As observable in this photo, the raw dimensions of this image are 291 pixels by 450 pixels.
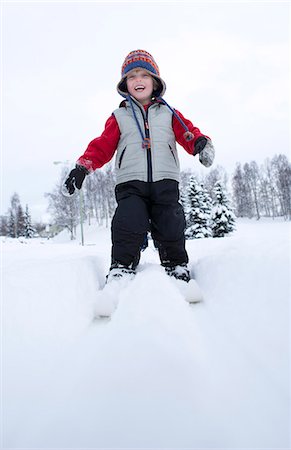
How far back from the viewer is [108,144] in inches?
89.1

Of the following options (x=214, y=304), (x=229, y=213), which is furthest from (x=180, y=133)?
(x=229, y=213)

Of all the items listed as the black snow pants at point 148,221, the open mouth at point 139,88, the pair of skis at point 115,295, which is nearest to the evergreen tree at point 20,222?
the open mouth at point 139,88

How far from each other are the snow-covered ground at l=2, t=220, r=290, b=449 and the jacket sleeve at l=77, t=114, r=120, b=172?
3.50 ft

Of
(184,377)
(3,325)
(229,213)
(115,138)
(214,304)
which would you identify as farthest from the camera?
(229,213)

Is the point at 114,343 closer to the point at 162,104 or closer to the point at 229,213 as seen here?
the point at 162,104

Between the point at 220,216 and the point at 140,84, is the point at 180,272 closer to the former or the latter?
the point at 140,84

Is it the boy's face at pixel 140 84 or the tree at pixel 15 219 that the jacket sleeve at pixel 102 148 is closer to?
the boy's face at pixel 140 84

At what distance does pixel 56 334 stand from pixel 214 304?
2.35 feet

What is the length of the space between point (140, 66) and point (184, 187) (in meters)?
32.4

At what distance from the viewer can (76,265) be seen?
5.86ft

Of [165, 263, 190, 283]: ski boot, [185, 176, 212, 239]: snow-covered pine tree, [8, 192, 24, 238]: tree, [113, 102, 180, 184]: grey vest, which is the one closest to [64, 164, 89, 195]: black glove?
[113, 102, 180, 184]: grey vest

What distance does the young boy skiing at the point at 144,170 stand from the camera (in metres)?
2.00

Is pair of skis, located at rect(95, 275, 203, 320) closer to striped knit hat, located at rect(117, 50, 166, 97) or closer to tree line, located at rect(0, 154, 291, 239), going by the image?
striped knit hat, located at rect(117, 50, 166, 97)

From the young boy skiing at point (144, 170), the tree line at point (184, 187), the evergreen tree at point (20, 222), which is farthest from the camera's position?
the evergreen tree at point (20, 222)
